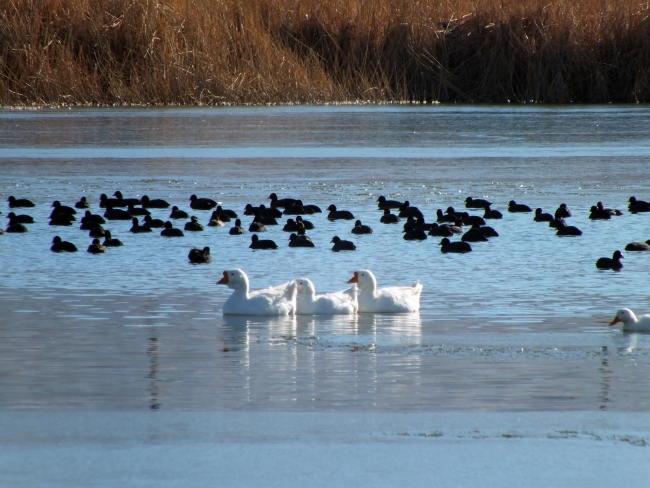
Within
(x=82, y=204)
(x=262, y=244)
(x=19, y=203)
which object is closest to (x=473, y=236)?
(x=262, y=244)

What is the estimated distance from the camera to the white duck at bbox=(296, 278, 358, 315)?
28.7 feet

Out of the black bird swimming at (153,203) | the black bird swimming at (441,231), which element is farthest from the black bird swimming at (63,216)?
the black bird swimming at (441,231)

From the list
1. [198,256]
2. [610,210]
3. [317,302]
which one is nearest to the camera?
[317,302]

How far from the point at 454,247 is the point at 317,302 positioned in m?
3.58

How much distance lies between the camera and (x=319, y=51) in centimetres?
3381

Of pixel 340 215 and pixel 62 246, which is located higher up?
pixel 340 215

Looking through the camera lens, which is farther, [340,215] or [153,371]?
[340,215]

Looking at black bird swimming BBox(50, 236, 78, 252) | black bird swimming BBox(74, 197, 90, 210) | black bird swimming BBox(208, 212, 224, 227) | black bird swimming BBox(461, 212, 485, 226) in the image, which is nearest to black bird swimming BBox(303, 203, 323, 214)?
black bird swimming BBox(208, 212, 224, 227)

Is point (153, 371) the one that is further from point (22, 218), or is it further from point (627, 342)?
point (22, 218)

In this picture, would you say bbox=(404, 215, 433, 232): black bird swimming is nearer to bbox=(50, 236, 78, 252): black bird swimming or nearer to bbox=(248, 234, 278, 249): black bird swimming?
bbox=(248, 234, 278, 249): black bird swimming

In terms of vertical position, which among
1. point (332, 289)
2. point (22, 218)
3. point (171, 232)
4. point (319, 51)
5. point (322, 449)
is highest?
point (319, 51)

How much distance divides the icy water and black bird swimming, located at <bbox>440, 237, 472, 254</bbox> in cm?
15

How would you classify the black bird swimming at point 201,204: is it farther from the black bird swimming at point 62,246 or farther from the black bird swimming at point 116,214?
the black bird swimming at point 62,246

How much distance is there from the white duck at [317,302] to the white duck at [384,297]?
0.21 m
